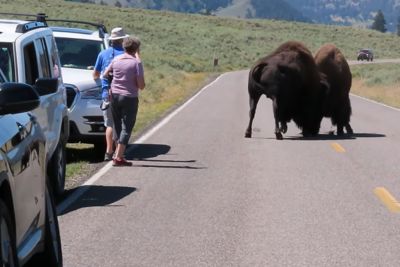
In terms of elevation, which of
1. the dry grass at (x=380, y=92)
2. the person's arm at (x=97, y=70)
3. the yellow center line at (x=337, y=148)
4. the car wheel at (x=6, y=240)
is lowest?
the dry grass at (x=380, y=92)

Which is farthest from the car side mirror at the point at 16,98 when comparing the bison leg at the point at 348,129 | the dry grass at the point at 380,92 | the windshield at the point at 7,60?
the dry grass at the point at 380,92

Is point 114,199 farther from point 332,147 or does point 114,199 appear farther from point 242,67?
point 242,67

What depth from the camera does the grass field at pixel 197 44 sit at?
39284 millimetres

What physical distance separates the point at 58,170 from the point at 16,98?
17.5 ft

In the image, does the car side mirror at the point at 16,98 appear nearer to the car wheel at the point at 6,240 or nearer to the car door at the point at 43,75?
the car wheel at the point at 6,240

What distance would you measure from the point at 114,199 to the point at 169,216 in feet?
4.05

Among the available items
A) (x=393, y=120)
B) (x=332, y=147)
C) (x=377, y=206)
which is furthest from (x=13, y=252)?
(x=393, y=120)

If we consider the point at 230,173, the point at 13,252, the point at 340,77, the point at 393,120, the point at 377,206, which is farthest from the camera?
the point at 393,120

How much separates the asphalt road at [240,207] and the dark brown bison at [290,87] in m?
0.96

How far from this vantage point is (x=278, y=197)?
34.6ft

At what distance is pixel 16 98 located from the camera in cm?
502

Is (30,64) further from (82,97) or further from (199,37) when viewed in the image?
(199,37)

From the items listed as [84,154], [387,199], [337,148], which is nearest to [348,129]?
[337,148]

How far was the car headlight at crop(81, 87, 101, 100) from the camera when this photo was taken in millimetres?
13724
